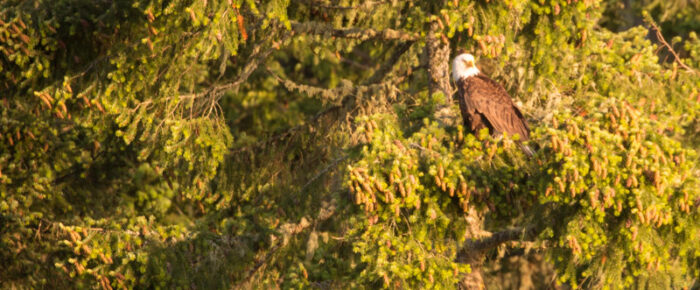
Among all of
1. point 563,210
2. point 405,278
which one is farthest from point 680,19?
point 405,278

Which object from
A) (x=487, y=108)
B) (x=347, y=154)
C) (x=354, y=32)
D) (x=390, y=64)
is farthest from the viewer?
(x=390, y=64)

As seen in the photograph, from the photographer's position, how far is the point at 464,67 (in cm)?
877

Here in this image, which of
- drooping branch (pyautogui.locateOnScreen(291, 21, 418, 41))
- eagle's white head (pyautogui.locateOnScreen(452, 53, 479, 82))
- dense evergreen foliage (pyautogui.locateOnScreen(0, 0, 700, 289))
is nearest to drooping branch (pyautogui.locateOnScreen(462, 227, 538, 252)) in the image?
dense evergreen foliage (pyautogui.locateOnScreen(0, 0, 700, 289))

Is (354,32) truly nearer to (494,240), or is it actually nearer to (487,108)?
(487,108)

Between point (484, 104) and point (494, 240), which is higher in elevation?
point (484, 104)

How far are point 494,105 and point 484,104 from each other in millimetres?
93

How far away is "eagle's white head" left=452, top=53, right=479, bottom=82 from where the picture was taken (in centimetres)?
861

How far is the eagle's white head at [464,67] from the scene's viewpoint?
8609 mm

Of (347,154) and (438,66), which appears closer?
(347,154)

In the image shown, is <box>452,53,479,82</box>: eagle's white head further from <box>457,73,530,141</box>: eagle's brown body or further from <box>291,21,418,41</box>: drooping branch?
<box>291,21,418,41</box>: drooping branch

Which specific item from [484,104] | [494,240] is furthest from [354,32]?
[494,240]

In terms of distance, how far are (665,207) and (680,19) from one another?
7929 mm

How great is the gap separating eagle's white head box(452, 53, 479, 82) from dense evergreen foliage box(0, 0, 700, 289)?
6.1 inches

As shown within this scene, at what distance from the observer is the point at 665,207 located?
6.07m
